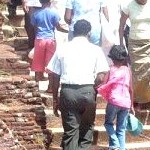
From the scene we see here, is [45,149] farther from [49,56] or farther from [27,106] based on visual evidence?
[49,56]

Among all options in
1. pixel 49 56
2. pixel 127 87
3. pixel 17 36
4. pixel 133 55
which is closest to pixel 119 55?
pixel 127 87

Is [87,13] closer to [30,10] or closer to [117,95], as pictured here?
[117,95]

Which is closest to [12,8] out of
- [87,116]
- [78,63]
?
[78,63]

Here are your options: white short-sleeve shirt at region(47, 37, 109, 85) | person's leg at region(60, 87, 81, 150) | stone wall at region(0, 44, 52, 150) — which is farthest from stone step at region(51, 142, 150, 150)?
white short-sleeve shirt at region(47, 37, 109, 85)

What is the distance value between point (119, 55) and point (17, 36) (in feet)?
13.3

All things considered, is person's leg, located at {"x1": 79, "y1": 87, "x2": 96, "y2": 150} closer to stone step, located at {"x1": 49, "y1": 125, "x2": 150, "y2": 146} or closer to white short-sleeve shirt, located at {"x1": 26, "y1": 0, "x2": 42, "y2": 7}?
stone step, located at {"x1": 49, "y1": 125, "x2": 150, "y2": 146}

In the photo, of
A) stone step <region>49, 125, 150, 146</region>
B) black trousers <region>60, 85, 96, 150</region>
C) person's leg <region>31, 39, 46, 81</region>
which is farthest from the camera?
person's leg <region>31, 39, 46, 81</region>

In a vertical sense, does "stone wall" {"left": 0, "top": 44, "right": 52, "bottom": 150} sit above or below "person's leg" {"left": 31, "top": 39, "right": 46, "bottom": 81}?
below

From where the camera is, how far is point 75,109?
6969 millimetres

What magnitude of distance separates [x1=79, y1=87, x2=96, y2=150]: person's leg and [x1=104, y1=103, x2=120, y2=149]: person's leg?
1.17 feet

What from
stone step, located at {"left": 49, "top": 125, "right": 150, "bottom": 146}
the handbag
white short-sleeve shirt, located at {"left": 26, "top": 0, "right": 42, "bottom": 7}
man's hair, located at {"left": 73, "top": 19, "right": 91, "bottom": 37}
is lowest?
stone step, located at {"left": 49, "top": 125, "right": 150, "bottom": 146}

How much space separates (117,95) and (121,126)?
45cm

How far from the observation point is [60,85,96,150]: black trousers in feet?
22.7

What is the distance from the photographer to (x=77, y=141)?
7.06m
